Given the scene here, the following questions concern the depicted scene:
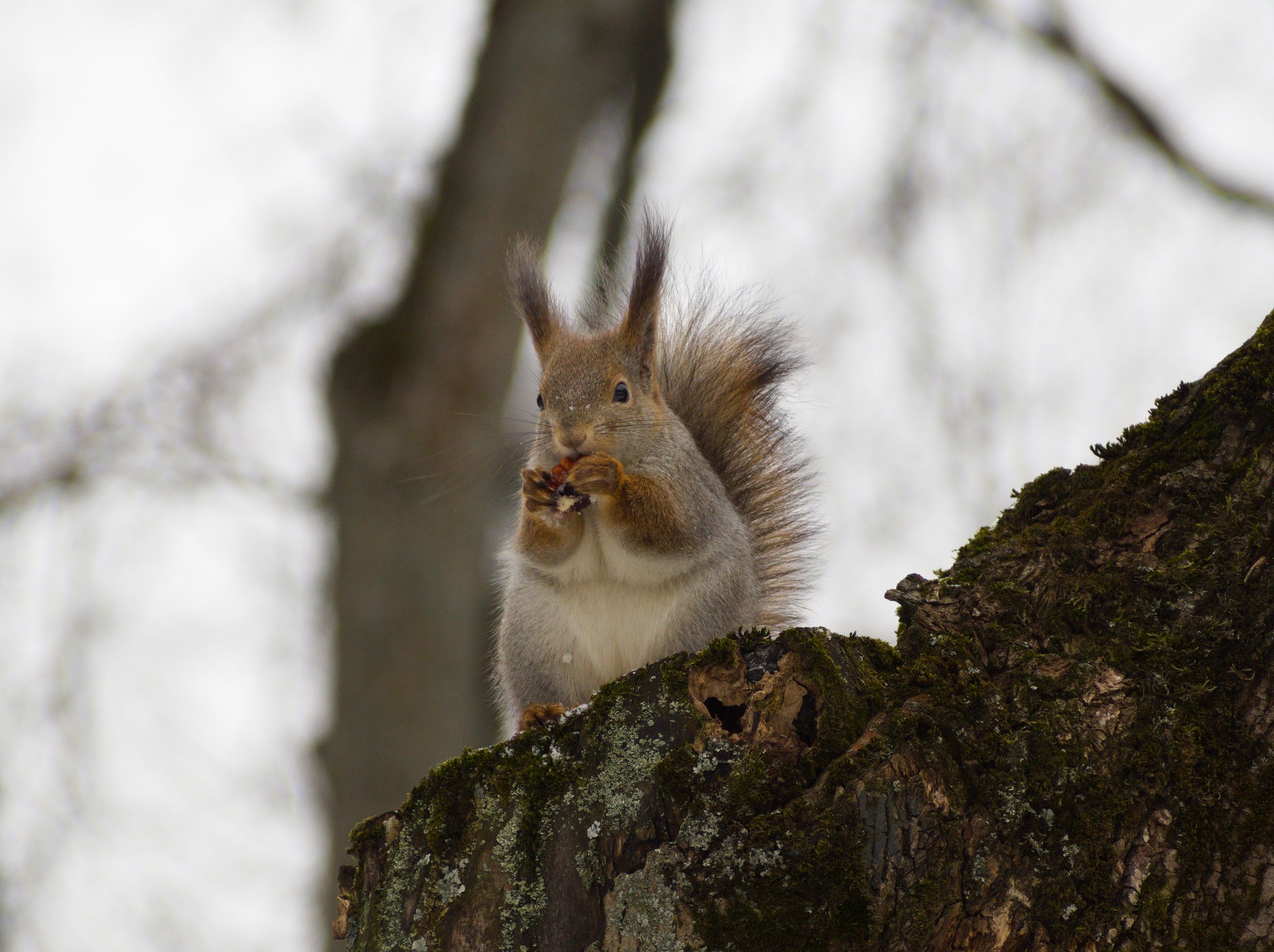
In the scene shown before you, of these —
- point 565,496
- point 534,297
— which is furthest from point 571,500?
point 534,297

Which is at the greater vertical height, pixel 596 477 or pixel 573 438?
pixel 573 438

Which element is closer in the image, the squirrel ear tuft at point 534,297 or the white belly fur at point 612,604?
the white belly fur at point 612,604

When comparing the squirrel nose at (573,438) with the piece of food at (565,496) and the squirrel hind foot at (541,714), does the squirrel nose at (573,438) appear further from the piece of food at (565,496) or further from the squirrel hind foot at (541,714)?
the squirrel hind foot at (541,714)

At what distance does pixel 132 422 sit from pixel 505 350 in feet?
5.59

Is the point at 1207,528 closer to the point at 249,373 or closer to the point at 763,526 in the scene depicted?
the point at 763,526

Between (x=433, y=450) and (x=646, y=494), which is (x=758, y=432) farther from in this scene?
(x=433, y=450)

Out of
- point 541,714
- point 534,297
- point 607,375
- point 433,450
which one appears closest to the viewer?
point 541,714

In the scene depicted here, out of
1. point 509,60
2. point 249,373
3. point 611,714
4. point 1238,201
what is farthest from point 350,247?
point 611,714

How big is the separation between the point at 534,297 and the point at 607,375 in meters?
0.48

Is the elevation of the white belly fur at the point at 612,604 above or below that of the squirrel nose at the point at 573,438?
below

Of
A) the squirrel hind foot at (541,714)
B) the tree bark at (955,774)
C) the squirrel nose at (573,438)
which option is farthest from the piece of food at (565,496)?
the tree bark at (955,774)

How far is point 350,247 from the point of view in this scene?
5180 mm

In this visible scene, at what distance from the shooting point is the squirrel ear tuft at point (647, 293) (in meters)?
2.84

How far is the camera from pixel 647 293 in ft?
9.61
